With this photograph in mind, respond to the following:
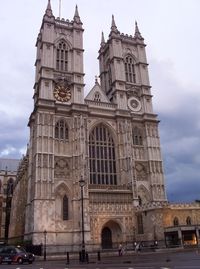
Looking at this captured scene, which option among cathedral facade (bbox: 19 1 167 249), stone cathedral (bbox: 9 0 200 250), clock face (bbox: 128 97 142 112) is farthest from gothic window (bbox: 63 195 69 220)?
clock face (bbox: 128 97 142 112)

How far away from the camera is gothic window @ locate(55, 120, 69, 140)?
151 feet

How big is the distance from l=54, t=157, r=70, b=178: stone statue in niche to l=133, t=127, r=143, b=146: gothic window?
39.1 feet

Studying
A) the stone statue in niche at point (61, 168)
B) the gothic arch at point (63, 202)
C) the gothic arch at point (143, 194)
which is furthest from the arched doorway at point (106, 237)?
the stone statue in niche at point (61, 168)

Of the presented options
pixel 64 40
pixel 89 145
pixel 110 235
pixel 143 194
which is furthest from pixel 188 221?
pixel 64 40

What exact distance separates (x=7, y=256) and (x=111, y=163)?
82.1ft

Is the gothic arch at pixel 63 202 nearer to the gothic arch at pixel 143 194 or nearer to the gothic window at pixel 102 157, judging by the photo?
the gothic window at pixel 102 157

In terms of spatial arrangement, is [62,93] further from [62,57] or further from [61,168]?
[61,168]

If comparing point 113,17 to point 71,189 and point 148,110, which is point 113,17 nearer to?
point 148,110

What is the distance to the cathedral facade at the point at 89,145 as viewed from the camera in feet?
136

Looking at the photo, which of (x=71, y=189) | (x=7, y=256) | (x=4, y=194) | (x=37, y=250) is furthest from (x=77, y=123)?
(x=4, y=194)

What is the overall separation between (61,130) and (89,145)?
4670mm

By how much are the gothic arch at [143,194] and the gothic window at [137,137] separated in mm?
7117

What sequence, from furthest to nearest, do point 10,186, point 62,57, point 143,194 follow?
1. point 10,186
2. point 62,57
3. point 143,194

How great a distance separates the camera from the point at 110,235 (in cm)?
4422
